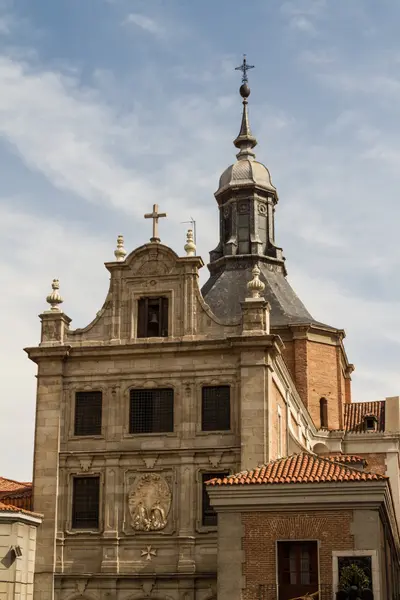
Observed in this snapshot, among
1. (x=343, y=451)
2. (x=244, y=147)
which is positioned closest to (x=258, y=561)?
(x=343, y=451)

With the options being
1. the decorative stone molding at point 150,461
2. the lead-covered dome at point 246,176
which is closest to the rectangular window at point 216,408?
the decorative stone molding at point 150,461

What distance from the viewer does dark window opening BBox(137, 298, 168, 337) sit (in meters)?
40.3

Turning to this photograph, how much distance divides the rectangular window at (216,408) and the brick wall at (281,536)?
7.08m

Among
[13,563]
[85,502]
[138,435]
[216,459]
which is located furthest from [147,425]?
[13,563]

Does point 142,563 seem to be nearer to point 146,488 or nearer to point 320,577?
point 146,488

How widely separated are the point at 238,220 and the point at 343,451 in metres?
13.7

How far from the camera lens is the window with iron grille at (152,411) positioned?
39.0 meters

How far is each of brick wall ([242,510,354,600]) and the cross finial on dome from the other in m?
32.8

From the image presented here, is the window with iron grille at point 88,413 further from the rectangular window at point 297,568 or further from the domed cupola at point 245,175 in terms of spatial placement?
the domed cupola at point 245,175

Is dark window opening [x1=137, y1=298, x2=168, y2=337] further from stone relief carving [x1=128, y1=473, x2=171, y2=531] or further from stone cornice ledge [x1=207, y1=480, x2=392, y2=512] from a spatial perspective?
stone cornice ledge [x1=207, y1=480, x2=392, y2=512]

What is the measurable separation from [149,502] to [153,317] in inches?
277

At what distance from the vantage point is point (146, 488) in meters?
38.3

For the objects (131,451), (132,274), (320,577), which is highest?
(132,274)

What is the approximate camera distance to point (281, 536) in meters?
31.3
